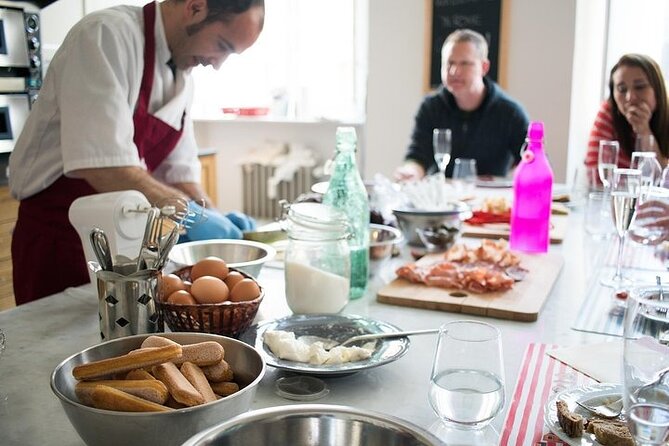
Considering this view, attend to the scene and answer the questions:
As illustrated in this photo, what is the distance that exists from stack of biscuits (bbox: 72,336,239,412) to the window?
4.50 m

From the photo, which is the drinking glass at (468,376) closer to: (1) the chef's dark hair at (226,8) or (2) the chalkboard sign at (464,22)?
(1) the chef's dark hair at (226,8)

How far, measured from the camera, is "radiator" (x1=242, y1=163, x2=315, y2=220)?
17.8 ft

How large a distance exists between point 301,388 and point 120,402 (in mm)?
290

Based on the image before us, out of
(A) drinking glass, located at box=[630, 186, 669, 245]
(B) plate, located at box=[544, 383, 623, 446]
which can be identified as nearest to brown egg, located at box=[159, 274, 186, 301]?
(B) plate, located at box=[544, 383, 623, 446]

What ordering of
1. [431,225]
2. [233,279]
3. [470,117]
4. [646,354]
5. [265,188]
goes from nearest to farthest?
[646,354], [233,279], [431,225], [470,117], [265,188]

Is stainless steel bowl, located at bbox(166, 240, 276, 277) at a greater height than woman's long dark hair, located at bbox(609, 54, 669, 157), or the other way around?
woman's long dark hair, located at bbox(609, 54, 669, 157)

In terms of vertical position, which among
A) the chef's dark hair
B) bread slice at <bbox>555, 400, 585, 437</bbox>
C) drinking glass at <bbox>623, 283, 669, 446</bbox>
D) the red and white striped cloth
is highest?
the chef's dark hair

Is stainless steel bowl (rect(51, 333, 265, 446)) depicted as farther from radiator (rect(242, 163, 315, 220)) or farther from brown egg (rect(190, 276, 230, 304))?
radiator (rect(242, 163, 315, 220))

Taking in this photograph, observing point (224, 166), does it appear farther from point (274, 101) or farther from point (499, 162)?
point (499, 162)

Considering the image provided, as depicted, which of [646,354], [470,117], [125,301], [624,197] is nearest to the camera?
[646,354]

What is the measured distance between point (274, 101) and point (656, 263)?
13.5 ft

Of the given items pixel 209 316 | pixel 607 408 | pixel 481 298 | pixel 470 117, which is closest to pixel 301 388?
pixel 209 316

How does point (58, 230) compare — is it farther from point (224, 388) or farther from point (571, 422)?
point (571, 422)

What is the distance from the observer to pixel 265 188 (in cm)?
558
